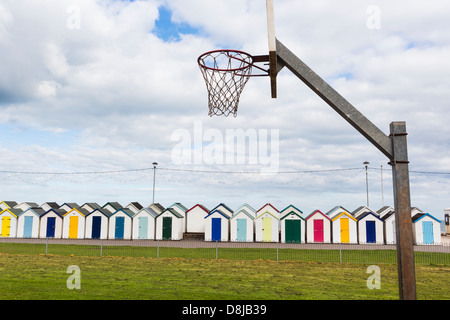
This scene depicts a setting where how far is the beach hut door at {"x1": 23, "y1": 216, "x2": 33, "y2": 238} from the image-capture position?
119 ft

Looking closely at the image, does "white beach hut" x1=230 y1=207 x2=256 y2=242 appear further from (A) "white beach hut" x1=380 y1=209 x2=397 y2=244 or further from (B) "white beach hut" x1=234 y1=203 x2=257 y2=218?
(A) "white beach hut" x1=380 y1=209 x2=397 y2=244

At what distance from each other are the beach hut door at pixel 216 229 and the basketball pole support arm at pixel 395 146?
1078 inches

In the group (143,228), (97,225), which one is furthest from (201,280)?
(97,225)

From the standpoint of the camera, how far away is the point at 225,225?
112ft

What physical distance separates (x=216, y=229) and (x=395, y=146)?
28.0 metres

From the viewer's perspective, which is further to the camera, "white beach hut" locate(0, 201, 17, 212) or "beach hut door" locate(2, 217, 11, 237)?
"white beach hut" locate(0, 201, 17, 212)

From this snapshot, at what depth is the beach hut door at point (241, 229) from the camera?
33469 mm

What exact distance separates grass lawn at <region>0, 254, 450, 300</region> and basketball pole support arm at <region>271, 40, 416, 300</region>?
4.06 m

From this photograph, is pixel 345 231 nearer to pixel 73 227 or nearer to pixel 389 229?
pixel 389 229

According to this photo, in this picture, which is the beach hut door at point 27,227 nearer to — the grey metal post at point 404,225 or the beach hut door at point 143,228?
the beach hut door at point 143,228

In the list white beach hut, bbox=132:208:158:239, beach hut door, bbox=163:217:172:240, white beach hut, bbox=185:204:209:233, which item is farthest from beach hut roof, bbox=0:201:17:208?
white beach hut, bbox=185:204:209:233
